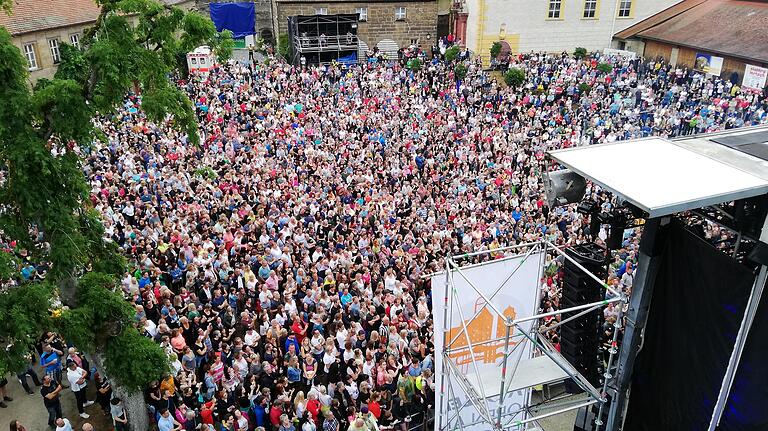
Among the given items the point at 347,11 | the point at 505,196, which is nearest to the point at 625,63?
the point at 347,11

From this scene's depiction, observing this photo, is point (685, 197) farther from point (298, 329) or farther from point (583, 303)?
point (298, 329)

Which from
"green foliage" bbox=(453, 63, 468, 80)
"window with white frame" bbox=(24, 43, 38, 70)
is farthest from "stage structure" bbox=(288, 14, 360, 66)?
"window with white frame" bbox=(24, 43, 38, 70)

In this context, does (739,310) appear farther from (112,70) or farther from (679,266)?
(112,70)

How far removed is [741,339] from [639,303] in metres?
1.14

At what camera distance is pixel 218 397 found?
367 inches

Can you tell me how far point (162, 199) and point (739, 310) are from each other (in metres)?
14.5

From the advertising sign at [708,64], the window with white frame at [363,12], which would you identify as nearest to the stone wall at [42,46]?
the window with white frame at [363,12]

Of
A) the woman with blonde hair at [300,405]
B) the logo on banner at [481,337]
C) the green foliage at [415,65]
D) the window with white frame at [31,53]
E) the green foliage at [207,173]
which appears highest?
the window with white frame at [31,53]

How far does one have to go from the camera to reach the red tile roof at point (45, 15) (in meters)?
25.4

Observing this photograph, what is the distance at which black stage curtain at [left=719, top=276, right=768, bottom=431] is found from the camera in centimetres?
575

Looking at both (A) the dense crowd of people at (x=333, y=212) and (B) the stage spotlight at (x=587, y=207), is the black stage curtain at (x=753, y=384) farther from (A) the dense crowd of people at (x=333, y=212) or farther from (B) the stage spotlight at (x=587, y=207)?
(A) the dense crowd of people at (x=333, y=212)

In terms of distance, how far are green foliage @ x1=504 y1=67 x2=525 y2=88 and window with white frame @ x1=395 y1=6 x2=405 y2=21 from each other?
13.3m


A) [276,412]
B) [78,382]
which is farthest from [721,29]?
[78,382]

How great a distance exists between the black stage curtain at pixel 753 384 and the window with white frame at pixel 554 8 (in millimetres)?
34915
